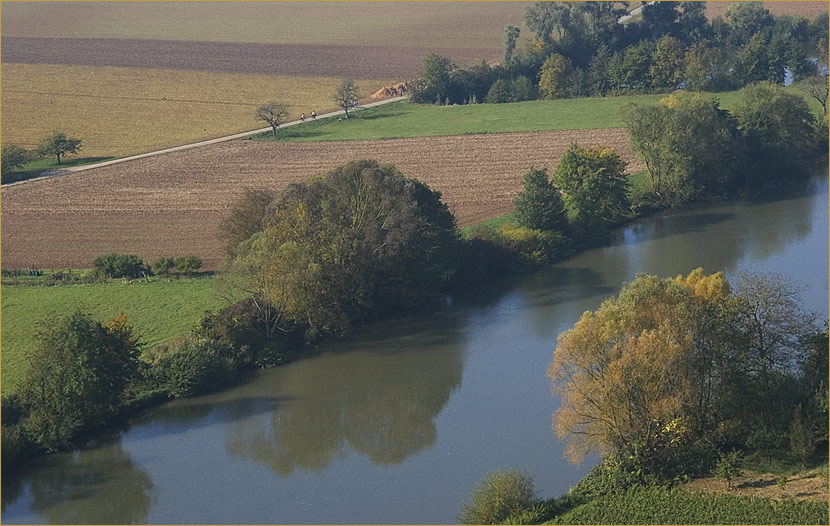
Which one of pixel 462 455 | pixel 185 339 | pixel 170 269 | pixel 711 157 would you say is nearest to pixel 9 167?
pixel 170 269

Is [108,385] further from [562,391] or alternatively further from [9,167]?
[9,167]

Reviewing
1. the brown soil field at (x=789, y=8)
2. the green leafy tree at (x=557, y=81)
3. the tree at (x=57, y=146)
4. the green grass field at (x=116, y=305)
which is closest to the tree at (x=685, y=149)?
the green grass field at (x=116, y=305)

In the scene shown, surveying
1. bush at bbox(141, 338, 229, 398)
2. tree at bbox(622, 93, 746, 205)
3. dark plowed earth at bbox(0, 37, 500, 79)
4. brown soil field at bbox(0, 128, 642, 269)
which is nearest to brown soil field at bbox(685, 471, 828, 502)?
bush at bbox(141, 338, 229, 398)

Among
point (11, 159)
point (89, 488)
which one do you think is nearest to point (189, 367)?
point (89, 488)

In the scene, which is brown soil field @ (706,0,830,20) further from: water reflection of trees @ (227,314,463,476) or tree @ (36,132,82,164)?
water reflection of trees @ (227,314,463,476)

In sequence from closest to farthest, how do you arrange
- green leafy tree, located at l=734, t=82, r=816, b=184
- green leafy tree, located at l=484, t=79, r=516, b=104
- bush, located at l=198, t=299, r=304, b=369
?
1. bush, located at l=198, t=299, r=304, b=369
2. green leafy tree, located at l=734, t=82, r=816, b=184
3. green leafy tree, located at l=484, t=79, r=516, b=104

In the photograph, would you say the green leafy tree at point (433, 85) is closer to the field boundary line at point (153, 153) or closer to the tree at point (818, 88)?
the field boundary line at point (153, 153)

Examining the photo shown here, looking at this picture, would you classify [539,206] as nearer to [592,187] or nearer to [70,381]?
[592,187]
